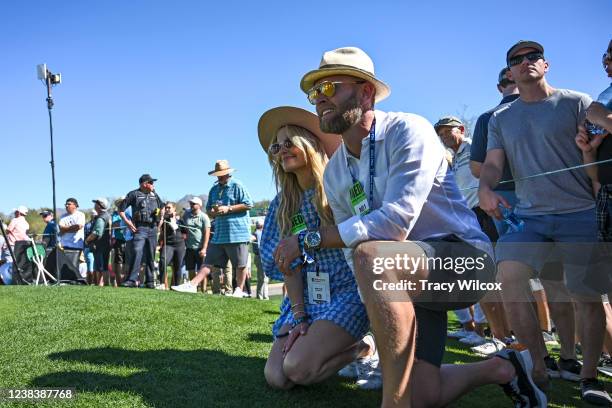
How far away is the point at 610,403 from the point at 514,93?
251cm

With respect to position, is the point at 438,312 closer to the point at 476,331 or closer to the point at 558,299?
the point at 558,299

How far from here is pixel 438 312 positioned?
2.83 m

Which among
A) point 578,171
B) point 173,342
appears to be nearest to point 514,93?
point 578,171

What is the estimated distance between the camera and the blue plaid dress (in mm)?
3266

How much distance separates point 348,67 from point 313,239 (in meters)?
0.89

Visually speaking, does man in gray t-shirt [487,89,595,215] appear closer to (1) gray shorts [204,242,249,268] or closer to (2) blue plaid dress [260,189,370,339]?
(2) blue plaid dress [260,189,370,339]

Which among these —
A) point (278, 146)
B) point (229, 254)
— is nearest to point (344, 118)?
point (278, 146)

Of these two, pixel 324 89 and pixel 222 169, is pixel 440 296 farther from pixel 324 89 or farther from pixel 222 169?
pixel 222 169

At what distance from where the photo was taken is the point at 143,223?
33.4 ft

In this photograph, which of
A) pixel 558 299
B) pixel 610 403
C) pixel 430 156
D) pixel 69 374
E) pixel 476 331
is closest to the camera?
pixel 430 156

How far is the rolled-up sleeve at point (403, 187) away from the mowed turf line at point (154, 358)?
1.01m

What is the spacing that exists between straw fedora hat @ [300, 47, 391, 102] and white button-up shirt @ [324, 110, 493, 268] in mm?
188

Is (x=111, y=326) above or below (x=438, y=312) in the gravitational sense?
below

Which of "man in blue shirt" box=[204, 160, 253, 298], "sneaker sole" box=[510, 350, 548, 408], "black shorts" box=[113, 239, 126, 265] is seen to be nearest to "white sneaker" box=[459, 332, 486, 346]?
"sneaker sole" box=[510, 350, 548, 408]
